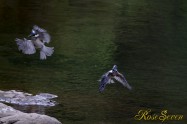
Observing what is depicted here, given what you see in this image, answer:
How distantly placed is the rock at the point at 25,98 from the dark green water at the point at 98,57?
32 centimetres

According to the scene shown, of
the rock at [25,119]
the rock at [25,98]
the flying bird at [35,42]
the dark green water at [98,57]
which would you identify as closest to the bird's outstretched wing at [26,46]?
the flying bird at [35,42]

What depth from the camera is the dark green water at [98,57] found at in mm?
17344

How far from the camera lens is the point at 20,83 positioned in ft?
62.5

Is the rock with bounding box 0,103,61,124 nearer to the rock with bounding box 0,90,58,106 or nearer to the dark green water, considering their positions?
the dark green water

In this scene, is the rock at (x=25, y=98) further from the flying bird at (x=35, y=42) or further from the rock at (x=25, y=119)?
the flying bird at (x=35, y=42)

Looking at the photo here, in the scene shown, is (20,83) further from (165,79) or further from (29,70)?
(165,79)

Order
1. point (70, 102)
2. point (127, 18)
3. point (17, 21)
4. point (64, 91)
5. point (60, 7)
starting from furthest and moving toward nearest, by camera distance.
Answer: point (60, 7) < point (127, 18) < point (17, 21) < point (64, 91) < point (70, 102)

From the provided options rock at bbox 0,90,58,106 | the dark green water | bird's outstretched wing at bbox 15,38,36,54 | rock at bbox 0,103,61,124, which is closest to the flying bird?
bird's outstretched wing at bbox 15,38,36,54

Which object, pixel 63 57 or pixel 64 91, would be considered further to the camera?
pixel 63 57

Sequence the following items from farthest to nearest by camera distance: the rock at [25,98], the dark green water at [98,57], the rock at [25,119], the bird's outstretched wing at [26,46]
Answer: the dark green water at [98,57] → the rock at [25,98] → the rock at [25,119] → the bird's outstretched wing at [26,46]

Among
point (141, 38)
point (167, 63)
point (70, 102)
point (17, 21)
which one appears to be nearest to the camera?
point (70, 102)

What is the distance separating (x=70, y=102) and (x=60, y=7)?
2060cm

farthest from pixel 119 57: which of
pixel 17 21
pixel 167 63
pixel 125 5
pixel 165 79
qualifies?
pixel 125 5

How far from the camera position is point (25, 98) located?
56.3ft
